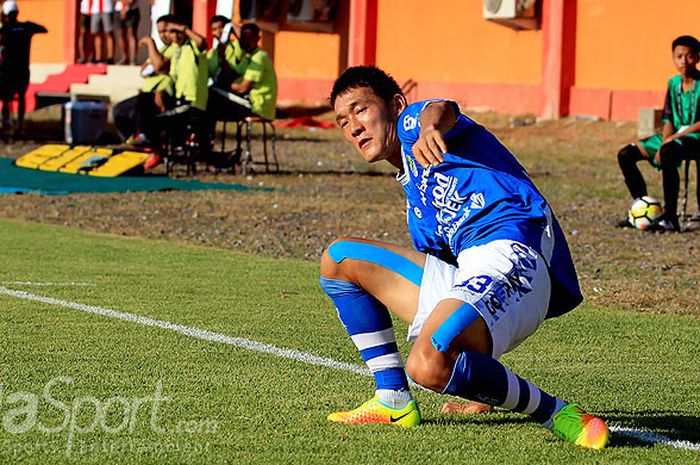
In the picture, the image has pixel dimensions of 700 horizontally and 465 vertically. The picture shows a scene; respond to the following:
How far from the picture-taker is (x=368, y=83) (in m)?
5.46

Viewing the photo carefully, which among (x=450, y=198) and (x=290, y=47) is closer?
(x=450, y=198)

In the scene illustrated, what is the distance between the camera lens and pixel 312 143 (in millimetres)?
25094

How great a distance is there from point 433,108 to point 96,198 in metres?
11.2

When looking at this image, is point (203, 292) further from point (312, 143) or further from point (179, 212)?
point (312, 143)

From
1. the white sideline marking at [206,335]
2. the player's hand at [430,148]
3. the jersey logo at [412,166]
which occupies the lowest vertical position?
the white sideline marking at [206,335]

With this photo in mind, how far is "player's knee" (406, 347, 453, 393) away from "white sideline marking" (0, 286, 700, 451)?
89 cm

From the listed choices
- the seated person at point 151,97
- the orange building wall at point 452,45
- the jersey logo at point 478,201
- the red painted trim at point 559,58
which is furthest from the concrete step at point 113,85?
the jersey logo at point 478,201

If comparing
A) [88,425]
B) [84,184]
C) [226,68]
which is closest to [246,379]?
[88,425]

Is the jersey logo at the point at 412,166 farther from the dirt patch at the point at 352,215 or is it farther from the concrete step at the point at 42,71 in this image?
the concrete step at the point at 42,71

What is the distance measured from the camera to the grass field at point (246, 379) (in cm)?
497

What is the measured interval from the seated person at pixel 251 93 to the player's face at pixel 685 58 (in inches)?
248

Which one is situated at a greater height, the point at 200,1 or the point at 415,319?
the point at 200,1

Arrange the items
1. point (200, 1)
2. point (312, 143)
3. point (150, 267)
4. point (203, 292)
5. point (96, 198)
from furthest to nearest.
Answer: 1. point (200, 1)
2. point (312, 143)
3. point (96, 198)
4. point (150, 267)
5. point (203, 292)

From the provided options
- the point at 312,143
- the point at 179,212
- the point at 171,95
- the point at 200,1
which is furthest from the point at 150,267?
the point at 200,1
